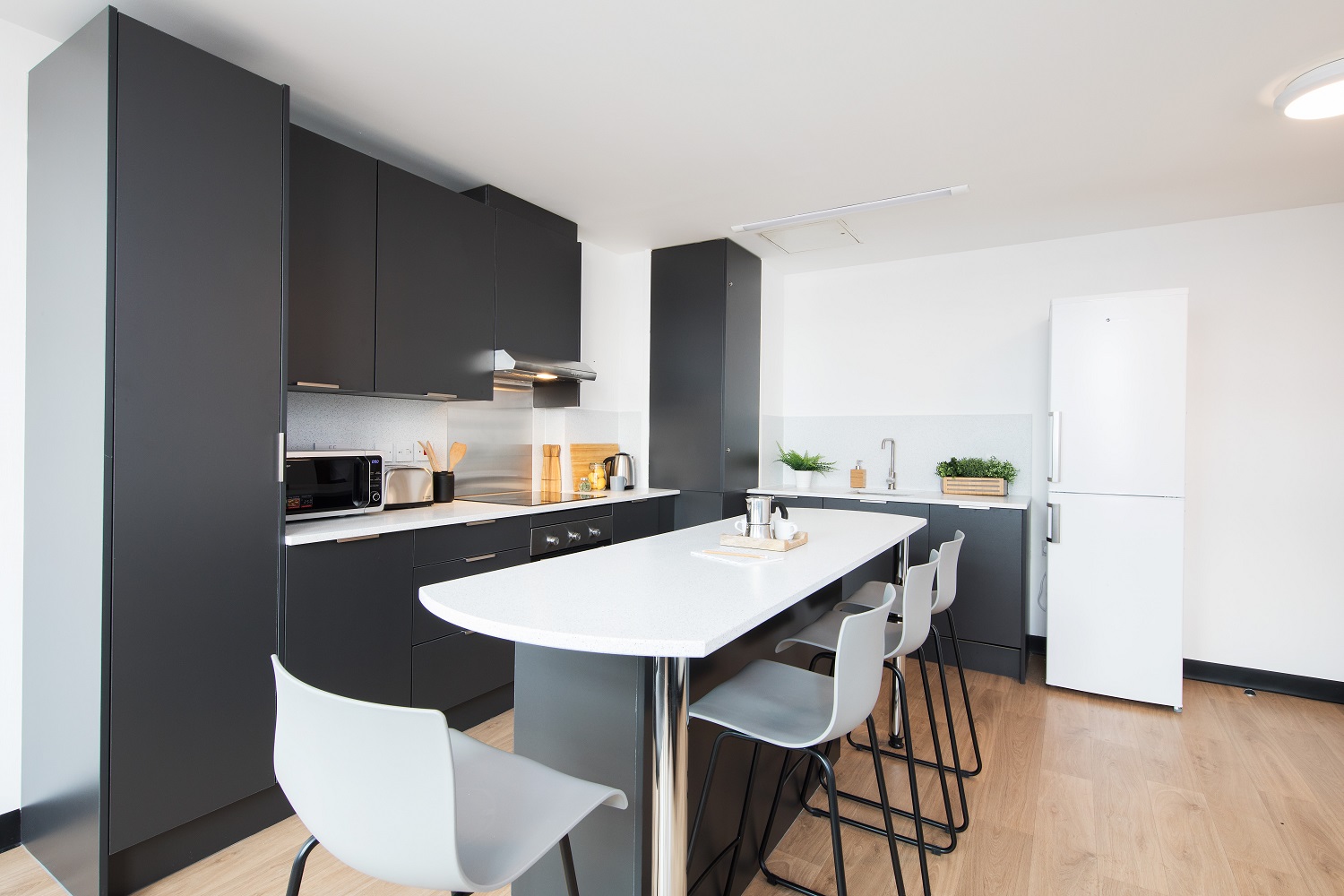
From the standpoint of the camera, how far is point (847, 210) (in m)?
3.63

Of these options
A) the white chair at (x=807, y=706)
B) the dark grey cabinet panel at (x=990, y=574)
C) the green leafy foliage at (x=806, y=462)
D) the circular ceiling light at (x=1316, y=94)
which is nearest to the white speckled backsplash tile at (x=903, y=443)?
the green leafy foliage at (x=806, y=462)

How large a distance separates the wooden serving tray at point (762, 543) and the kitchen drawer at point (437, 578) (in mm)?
1204

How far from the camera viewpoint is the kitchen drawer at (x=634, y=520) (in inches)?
152

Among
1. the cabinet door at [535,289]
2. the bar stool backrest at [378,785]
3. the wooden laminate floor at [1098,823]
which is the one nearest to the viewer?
the bar stool backrest at [378,785]

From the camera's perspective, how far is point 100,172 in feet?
6.01

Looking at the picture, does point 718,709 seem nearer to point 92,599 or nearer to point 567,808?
point 567,808

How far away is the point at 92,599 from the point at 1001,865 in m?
2.73

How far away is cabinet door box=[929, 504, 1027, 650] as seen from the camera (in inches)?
147

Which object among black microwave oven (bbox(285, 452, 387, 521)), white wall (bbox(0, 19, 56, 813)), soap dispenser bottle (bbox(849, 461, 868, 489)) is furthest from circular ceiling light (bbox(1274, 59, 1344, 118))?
white wall (bbox(0, 19, 56, 813))

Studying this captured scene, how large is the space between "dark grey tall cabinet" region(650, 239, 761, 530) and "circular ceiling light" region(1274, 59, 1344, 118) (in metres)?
2.63

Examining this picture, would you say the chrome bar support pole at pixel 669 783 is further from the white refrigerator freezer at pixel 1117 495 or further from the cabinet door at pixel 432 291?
the white refrigerator freezer at pixel 1117 495

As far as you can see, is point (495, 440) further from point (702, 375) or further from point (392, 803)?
point (392, 803)

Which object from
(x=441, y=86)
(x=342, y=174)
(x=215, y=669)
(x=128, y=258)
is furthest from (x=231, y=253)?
(x=215, y=669)

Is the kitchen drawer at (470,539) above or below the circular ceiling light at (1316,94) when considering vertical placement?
→ below
